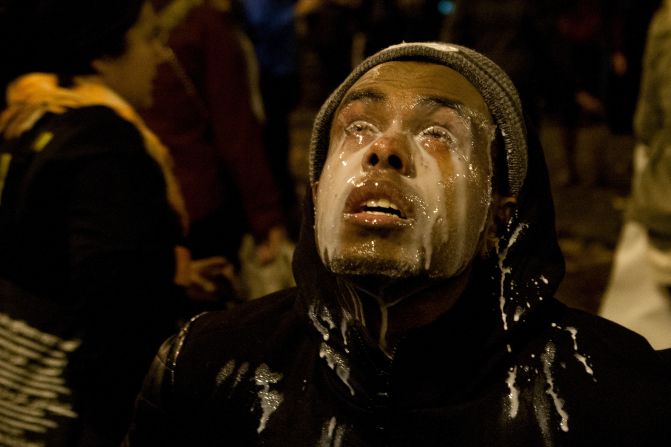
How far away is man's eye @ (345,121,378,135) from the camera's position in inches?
72.3

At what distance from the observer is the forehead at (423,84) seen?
1.84 metres

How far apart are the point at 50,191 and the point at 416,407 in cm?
119

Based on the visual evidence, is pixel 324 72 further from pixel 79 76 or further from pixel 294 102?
pixel 79 76

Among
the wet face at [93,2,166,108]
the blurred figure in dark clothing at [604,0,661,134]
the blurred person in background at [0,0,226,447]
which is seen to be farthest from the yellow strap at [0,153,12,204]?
the blurred figure in dark clothing at [604,0,661,134]

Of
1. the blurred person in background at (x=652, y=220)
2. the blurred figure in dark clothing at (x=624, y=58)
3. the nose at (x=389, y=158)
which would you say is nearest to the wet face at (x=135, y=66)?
the nose at (x=389, y=158)

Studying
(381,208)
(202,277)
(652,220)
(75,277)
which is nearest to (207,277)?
(202,277)

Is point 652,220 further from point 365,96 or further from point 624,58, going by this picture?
point 624,58

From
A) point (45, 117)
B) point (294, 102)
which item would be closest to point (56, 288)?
point (45, 117)

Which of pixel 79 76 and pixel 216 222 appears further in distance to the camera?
pixel 216 222

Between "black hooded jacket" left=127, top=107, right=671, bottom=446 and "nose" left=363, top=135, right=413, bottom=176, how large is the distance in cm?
28

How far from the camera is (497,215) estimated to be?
1.91 meters

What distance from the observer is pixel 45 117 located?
245cm

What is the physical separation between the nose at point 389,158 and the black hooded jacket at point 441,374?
28 cm

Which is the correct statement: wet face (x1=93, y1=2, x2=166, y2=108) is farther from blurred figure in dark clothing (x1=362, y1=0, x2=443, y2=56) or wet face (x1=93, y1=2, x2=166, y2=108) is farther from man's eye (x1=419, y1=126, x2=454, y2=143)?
blurred figure in dark clothing (x1=362, y1=0, x2=443, y2=56)
